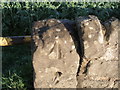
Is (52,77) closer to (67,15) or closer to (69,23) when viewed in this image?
(69,23)

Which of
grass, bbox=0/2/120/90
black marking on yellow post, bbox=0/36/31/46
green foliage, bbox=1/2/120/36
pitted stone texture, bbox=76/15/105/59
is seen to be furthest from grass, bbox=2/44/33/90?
pitted stone texture, bbox=76/15/105/59

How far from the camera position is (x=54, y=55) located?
3.00 meters

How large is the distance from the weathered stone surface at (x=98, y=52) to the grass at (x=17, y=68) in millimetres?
1115

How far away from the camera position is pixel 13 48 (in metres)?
5.59

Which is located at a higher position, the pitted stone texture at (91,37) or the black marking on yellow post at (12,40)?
the pitted stone texture at (91,37)

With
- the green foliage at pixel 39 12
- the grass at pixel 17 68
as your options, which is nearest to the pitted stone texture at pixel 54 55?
the grass at pixel 17 68

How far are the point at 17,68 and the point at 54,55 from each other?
1.71m

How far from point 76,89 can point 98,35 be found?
0.82 m

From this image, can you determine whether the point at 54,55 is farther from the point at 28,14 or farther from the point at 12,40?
the point at 28,14

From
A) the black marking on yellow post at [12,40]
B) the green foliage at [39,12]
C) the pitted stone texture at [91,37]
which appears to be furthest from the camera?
the green foliage at [39,12]

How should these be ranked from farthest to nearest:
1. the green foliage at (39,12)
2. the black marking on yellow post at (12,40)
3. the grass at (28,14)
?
the green foliage at (39,12), the grass at (28,14), the black marking on yellow post at (12,40)

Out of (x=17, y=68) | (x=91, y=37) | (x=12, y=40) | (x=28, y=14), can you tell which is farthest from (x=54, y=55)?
(x=28, y=14)

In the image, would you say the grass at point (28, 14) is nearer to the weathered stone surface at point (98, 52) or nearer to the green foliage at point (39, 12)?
the green foliage at point (39, 12)

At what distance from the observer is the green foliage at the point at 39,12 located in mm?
6211
